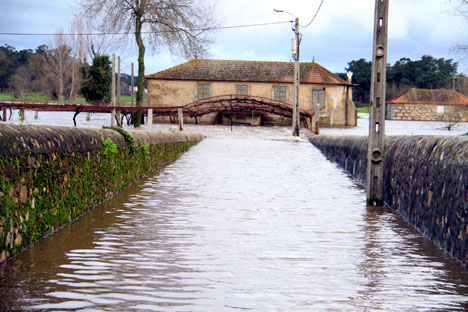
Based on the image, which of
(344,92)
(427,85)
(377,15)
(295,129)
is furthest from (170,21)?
(427,85)

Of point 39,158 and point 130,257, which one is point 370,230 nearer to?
point 130,257

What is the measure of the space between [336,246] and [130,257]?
209 centimetres

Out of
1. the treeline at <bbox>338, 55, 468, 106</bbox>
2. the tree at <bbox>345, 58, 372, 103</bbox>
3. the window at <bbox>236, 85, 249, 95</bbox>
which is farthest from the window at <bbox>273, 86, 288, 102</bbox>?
the tree at <bbox>345, 58, 372, 103</bbox>

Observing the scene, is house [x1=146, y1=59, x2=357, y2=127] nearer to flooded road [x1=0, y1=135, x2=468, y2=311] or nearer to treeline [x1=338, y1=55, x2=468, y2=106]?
flooded road [x1=0, y1=135, x2=468, y2=311]

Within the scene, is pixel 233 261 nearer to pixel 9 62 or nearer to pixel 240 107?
pixel 240 107

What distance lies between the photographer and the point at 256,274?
15.7 feet

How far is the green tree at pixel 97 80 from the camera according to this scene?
66.0 meters

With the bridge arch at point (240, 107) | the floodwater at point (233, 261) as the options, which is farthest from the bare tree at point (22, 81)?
the floodwater at point (233, 261)

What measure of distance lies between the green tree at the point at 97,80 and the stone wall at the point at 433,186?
59.3 m

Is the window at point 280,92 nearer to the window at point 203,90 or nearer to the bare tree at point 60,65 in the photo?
the window at point 203,90

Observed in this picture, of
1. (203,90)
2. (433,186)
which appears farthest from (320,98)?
(433,186)

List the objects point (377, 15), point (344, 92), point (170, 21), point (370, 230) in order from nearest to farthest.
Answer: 1. point (370, 230)
2. point (377, 15)
3. point (170, 21)
4. point (344, 92)

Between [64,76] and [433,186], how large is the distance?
8599 centimetres

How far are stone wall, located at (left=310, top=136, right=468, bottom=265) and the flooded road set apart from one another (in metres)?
0.19
